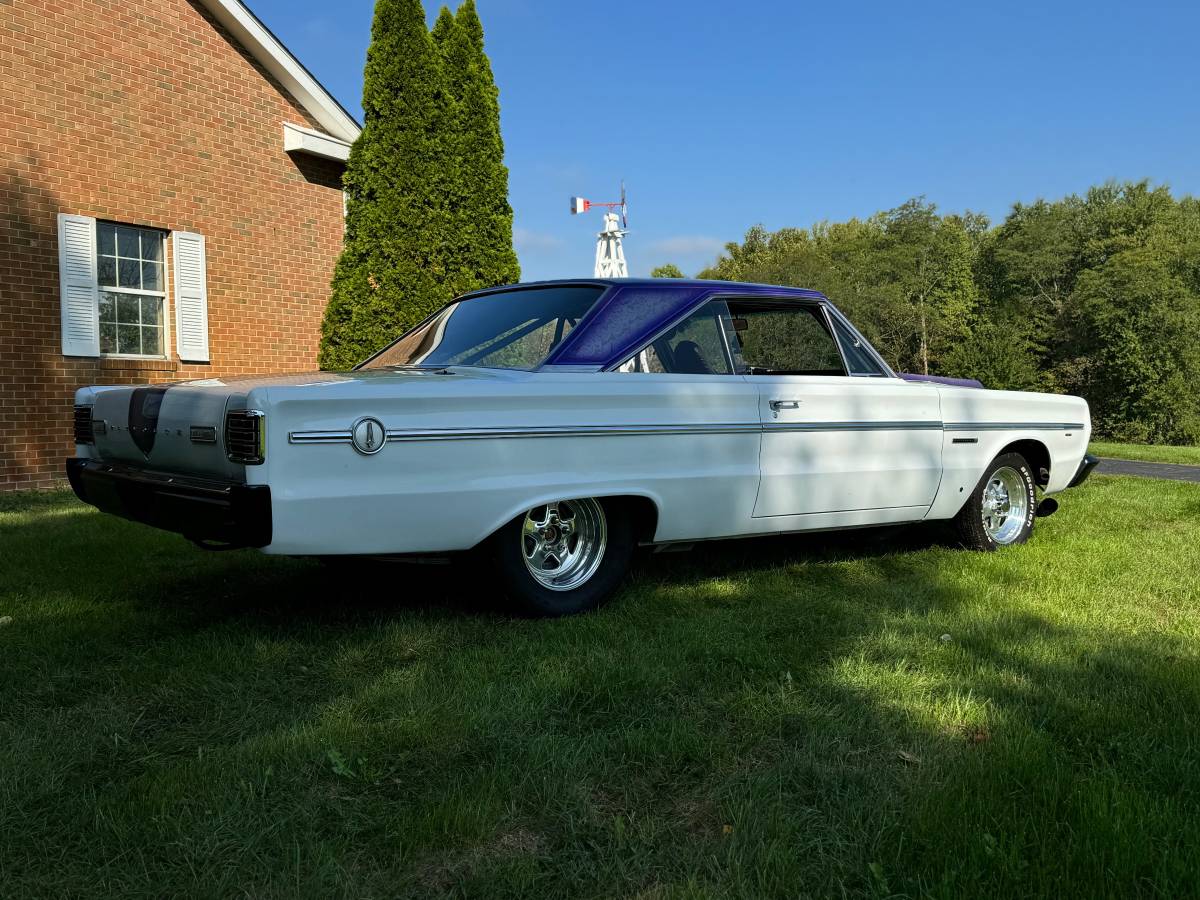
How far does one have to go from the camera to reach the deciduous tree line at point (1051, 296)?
132 ft

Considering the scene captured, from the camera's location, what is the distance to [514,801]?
233 centimetres

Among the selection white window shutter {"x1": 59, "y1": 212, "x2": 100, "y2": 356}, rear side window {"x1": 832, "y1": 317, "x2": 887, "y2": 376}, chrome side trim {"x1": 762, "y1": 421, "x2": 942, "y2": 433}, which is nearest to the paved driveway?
chrome side trim {"x1": 762, "y1": 421, "x2": 942, "y2": 433}

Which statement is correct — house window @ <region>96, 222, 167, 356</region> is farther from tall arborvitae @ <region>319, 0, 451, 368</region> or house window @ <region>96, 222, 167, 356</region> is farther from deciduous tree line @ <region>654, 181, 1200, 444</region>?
deciduous tree line @ <region>654, 181, 1200, 444</region>

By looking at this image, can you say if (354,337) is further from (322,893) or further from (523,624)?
(322,893)

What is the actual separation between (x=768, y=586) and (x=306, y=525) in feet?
7.70

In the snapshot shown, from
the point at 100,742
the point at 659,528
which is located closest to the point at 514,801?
the point at 100,742

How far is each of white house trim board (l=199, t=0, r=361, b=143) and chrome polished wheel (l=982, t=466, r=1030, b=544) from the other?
8901 millimetres

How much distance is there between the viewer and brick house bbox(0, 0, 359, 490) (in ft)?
28.8

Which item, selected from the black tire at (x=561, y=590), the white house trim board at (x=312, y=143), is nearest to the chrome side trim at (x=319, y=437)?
the black tire at (x=561, y=590)

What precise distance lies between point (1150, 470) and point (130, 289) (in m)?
12.0

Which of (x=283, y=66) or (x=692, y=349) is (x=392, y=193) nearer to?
(x=283, y=66)

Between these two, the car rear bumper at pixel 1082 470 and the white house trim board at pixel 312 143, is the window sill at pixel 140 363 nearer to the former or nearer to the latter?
the white house trim board at pixel 312 143

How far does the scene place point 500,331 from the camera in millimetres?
4379

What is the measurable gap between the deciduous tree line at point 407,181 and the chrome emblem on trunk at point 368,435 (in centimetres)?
701
